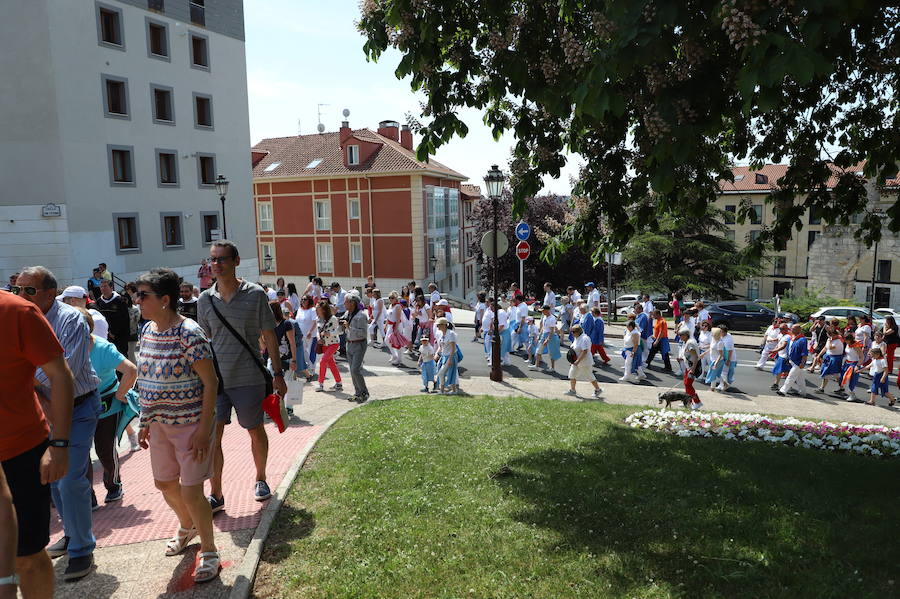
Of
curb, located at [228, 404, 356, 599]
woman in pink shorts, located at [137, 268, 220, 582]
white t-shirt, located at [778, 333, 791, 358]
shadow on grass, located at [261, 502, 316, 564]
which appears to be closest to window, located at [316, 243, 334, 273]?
white t-shirt, located at [778, 333, 791, 358]

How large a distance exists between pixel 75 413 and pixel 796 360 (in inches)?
565

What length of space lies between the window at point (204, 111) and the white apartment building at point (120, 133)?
73 millimetres

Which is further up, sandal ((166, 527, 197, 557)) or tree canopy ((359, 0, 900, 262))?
tree canopy ((359, 0, 900, 262))

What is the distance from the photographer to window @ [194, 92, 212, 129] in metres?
31.1

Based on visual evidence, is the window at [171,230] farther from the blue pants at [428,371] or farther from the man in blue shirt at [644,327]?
the man in blue shirt at [644,327]

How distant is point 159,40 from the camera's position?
28.9m

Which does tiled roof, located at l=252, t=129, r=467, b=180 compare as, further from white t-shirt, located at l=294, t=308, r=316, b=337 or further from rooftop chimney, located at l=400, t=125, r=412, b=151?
white t-shirt, located at l=294, t=308, r=316, b=337

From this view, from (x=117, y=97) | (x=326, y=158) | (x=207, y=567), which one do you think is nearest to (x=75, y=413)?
(x=207, y=567)

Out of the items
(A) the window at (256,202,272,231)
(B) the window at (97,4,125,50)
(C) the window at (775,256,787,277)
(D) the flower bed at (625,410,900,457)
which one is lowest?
(C) the window at (775,256,787,277)

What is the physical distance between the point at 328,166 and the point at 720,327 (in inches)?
1429

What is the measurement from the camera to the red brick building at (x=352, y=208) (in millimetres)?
43562

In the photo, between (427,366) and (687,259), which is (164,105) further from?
(687,259)

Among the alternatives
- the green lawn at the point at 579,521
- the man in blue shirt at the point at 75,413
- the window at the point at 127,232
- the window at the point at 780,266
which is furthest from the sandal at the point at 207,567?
the window at the point at 780,266

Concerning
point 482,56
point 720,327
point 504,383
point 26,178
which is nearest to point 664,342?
point 720,327
